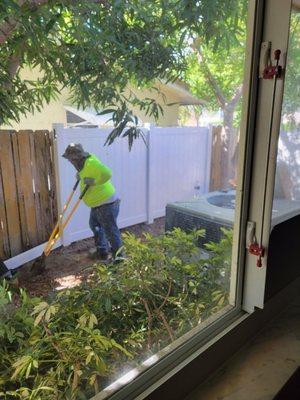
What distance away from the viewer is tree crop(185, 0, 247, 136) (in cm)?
88

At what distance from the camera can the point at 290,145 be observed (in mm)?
845

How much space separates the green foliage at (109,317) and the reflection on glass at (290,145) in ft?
0.63

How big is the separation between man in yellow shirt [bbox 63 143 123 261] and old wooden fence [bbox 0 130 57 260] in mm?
231

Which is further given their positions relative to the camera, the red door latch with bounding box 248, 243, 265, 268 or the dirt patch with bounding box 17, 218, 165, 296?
the dirt patch with bounding box 17, 218, 165, 296

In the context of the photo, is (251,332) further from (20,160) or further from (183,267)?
(20,160)

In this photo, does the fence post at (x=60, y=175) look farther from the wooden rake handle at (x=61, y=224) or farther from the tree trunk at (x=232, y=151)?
the tree trunk at (x=232, y=151)

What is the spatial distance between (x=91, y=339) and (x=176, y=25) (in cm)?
116

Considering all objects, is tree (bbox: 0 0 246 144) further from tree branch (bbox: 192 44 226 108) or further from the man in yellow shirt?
the man in yellow shirt

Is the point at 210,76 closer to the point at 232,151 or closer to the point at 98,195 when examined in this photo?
the point at 232,151

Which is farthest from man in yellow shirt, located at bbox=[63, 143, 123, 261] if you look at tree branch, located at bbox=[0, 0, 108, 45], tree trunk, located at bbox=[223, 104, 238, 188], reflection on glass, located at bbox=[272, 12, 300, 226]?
reflection on glass, located at bbox=[272, 12, 300, 226]

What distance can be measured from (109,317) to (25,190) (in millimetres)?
1713

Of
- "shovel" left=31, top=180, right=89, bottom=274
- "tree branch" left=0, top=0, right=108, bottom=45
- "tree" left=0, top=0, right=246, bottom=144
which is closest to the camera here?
"tree branch" left=0, top=0, right=108, bottom=45

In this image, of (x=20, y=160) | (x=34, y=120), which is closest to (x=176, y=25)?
(x=34, y=120)

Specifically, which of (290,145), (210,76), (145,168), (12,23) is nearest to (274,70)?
(290,145)
